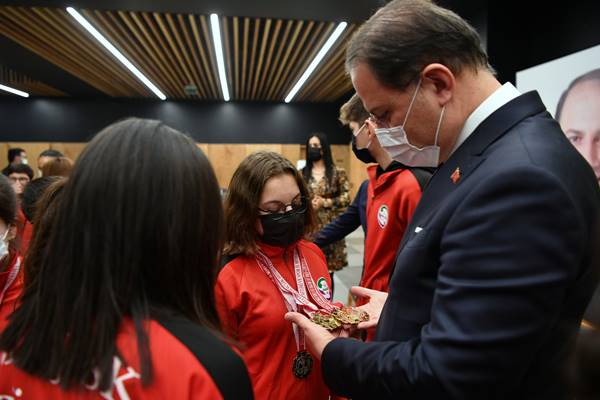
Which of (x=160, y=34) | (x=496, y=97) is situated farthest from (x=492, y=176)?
(x=160, y=34)

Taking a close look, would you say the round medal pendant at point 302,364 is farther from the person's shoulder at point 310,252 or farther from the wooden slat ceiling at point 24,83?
the wooden slat ceiling at point 24,83

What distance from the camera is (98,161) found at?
2.31 ft

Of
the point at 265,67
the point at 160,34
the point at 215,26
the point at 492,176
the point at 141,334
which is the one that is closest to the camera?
the point at 141,334

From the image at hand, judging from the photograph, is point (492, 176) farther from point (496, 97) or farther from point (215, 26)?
point (215, 26)

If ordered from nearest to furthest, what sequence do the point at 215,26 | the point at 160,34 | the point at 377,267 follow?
the point at 377,267, the point at 215,26, the point at 160,34

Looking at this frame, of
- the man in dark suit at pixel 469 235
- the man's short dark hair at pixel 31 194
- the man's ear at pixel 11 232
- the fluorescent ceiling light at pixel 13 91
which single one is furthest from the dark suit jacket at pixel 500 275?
the fluorescent ceiling light at pixel 13 91

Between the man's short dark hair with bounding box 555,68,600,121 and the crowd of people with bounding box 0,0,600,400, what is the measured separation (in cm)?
221

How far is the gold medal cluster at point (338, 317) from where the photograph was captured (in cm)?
128

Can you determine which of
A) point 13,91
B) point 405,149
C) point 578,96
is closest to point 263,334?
point 405,149

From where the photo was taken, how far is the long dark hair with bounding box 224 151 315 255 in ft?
5.17

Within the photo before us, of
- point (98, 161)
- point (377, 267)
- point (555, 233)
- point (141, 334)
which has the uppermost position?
point (98, 161)

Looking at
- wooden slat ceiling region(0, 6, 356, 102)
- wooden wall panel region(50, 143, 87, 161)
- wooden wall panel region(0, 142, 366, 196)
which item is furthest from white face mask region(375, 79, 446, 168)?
wooden wall panel region(50, 143, 87, 161)

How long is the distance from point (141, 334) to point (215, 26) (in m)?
5.39

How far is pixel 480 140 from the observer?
0.92 m
